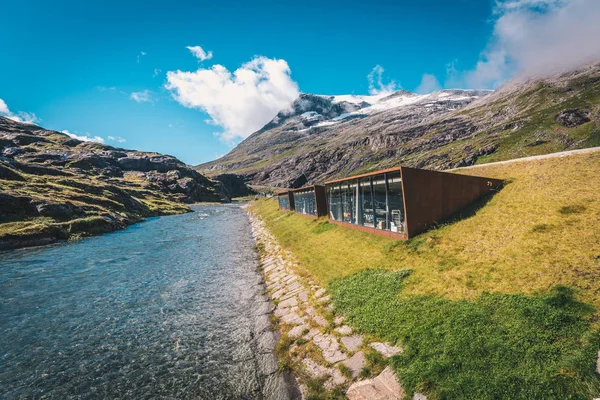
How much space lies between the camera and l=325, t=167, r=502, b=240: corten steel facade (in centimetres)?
1927

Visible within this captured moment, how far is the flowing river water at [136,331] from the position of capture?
10.2 metres

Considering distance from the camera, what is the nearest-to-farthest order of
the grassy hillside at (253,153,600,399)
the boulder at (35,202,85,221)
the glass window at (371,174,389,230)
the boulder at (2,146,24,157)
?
1. the grassy hillside at (253,153,600,399)
2. the glass window at (371,174,389,230)
3. the boulder at (35,202,85,221)
4. the boulder at (2,146,24,157)

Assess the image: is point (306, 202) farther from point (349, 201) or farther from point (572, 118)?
point (572, 118)

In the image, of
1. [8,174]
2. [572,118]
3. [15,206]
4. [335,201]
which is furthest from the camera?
[572,118]

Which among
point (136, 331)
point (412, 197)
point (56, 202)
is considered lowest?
point (136, 331)

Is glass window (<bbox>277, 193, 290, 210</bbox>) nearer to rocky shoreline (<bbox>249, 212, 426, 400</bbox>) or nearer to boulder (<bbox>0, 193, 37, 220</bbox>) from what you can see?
rocky shoreline (<bbox>249, 212, 426, 400</bbox>)

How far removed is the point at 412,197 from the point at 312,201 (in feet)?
72.0

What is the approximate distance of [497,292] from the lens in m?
10.3

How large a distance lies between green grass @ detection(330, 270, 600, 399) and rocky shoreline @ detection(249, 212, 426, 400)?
0.58 m

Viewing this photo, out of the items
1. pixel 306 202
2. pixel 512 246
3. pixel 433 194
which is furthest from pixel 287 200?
pixel 512 246

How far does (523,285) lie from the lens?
10195 millimetres

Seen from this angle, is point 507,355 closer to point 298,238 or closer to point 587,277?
point 587,277

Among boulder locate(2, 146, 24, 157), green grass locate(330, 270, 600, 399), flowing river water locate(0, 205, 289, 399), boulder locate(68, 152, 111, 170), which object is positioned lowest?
flowing river water locate(0, 205, 289, 399)

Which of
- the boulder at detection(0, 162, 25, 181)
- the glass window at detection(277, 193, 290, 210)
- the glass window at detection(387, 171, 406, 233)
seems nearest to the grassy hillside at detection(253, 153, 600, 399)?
the glass window at detection(387, 171, 406, 233)
